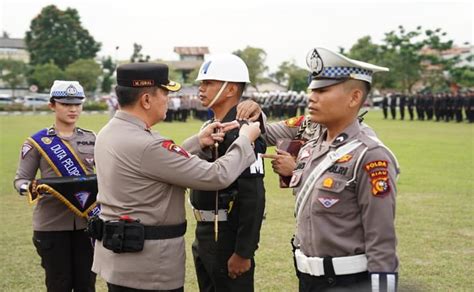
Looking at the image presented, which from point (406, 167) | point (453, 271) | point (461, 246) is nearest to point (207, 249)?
point (453, 271)

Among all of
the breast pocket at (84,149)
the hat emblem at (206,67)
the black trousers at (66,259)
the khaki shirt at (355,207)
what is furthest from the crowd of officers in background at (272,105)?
the khaki shirt at (355,207)

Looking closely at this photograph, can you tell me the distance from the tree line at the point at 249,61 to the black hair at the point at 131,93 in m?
40.9

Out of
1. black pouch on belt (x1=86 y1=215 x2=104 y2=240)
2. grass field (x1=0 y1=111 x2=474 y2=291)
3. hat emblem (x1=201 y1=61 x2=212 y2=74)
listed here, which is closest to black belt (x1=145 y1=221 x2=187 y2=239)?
black pouch on belt (x1=86 y1=215 x2=104 y2=240)

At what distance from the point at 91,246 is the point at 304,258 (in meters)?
2.26

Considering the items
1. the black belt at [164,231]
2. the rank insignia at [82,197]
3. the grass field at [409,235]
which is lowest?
the grass field at [409,235]

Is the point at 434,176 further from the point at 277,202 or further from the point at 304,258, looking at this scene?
the point at 304,258

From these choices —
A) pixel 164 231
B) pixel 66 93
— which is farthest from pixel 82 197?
pixel 164 231

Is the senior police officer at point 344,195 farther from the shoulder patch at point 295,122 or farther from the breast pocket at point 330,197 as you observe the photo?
the shoulder patch at point 295,122

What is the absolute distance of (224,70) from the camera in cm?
363

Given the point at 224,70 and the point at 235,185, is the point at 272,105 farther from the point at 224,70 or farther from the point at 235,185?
the point at 235,185

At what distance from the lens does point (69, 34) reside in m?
81.8

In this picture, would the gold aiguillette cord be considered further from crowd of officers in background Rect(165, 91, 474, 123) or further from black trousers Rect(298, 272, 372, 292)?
crowd of officers in background Rect(165, 91, 474, 123)

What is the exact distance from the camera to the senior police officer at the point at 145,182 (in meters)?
2.99

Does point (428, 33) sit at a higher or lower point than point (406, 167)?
higher
